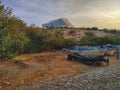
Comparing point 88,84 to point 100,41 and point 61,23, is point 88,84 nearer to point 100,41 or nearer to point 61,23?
point 100,41

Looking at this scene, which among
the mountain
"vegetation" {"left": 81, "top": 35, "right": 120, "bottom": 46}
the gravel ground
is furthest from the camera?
the mountain

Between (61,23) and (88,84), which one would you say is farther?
(61,23)

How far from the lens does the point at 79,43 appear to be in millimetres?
40938

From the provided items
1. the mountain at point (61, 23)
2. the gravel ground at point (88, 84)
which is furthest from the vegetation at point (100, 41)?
the gravel ground at point (88, 84)

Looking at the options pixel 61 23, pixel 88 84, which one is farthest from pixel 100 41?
pixel 88 84

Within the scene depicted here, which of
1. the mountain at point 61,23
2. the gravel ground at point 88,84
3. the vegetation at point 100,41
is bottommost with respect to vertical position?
the gravel ground at point 88,84

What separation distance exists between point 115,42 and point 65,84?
29591 millimetres

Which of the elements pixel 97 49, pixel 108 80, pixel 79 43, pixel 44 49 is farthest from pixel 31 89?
pixel 79 43

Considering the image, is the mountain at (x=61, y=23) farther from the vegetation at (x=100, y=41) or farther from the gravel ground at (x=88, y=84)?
the gravel ground at (x=88, y=84)

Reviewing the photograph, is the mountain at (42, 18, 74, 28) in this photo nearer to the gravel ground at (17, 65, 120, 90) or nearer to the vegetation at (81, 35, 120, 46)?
the vegetation at (81, 35, 120, 46)

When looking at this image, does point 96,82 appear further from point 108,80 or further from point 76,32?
point 76,32

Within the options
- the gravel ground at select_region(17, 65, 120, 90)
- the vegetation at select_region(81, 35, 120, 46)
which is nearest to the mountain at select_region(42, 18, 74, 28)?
the vegetation at select_region(81, 35, 120, 46)

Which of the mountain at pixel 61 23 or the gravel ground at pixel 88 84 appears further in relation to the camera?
the mountain at pixel 61 23

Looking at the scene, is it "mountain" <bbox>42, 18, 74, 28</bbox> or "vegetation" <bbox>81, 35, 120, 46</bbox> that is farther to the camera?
"mountain" <bbox>42, 18, 74, 28</bbox>
